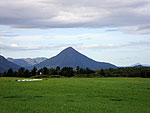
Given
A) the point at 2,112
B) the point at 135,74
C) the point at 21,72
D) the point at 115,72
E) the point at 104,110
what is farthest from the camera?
the point at 115,72

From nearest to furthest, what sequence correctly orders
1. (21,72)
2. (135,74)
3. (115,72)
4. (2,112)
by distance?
(2,112), (21,72), (135,74), (115,72)

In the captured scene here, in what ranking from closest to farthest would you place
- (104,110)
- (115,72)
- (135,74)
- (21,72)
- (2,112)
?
1. (2,112)
2. (104,110)
3. (21,72)
4. (135,74)
5. (115,72)

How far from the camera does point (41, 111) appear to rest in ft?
65.0

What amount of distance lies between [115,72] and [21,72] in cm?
5868

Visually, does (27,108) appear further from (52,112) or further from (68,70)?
(68,70)

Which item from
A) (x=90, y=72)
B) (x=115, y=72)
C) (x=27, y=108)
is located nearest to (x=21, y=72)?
(x=90, y=72)

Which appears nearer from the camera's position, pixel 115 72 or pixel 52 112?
pixel 52 112

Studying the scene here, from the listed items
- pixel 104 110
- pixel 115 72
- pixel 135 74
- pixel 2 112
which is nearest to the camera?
pixel 2 112

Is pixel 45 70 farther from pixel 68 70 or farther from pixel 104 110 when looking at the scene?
pixel 104 110

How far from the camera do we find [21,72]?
127188 millimetres

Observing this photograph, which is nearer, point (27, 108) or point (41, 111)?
point (41, 111)

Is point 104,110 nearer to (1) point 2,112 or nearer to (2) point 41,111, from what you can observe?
(2) point 41,111

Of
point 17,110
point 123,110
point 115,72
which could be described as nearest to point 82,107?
point 123,110

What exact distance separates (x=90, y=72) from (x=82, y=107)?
115322 millimetres
